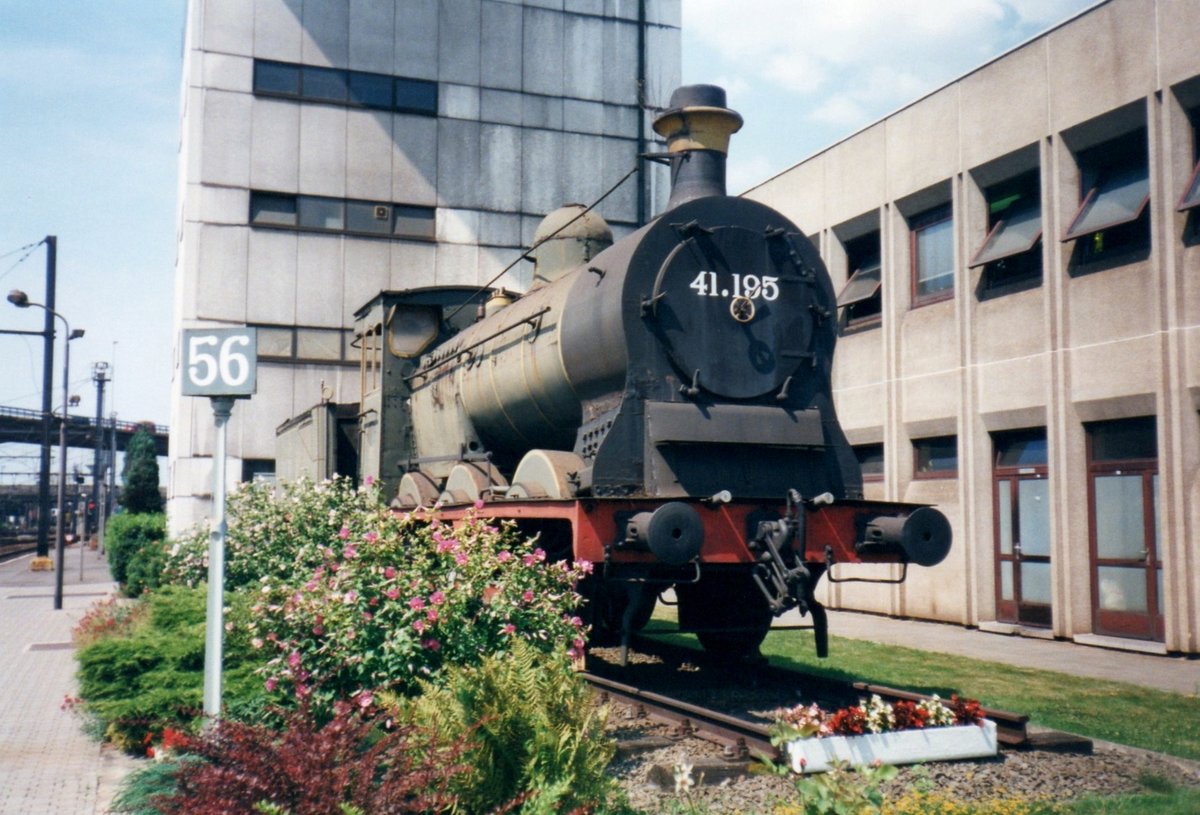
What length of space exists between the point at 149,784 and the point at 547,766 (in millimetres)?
2474

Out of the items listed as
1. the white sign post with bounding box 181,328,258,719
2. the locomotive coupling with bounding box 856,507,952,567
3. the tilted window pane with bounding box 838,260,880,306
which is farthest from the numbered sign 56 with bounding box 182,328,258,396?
the tilted window pane with bounding box 838,260,880,306

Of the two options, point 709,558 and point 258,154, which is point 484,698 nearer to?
point 709,558

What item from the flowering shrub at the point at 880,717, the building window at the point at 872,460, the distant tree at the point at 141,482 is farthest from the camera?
the distant tree at the point at 141,482

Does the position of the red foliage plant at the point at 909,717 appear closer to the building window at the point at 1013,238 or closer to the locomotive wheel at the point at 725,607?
the locomotive wheel at the point at 725,607

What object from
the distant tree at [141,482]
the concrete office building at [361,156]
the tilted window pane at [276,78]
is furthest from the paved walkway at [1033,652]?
the distant tree at [141,482]

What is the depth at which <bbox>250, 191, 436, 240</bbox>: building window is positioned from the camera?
2494 centimetres

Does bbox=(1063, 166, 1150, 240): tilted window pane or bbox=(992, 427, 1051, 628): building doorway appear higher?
bbox=(1063, 166, 1150, 240): tilted window pane

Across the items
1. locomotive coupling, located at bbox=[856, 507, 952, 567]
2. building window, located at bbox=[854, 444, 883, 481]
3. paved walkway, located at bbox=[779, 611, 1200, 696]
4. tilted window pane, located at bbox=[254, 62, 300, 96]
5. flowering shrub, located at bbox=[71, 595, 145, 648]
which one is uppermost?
tilted window pane, located at bbox=[254, 62, 300, 96]

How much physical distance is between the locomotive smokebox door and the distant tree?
90.7ft

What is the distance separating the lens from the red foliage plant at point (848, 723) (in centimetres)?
665

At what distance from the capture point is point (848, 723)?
6.68 meters

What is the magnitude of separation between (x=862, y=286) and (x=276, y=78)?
14634 millimetres

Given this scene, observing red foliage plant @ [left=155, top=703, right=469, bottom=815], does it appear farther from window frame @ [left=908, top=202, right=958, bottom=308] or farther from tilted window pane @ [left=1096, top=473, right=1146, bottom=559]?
window frame @ [left=908, top=202, right=958, bottom=308]

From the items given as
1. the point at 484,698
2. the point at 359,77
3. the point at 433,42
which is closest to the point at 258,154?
the point at 359,77
